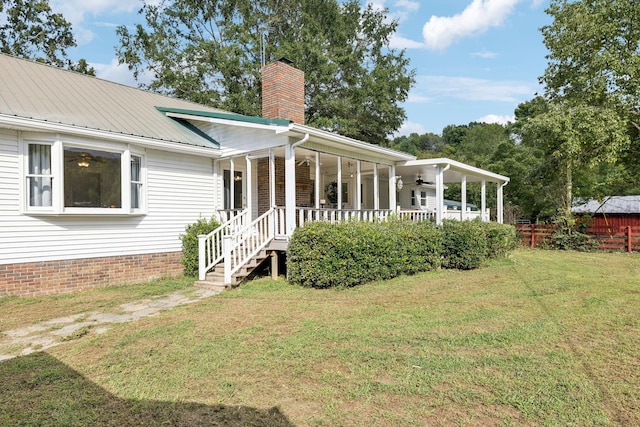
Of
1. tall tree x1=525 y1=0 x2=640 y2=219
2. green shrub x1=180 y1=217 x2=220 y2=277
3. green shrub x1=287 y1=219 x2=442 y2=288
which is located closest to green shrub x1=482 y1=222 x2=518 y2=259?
green shrub x1=287 y1=219 x2=442 y2=288

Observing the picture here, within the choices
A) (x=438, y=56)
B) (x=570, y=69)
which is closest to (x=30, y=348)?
(x=438, y=56)

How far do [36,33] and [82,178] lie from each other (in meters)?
20.6

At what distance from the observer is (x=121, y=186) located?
8.58 meters

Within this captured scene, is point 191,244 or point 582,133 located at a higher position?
point 582,133

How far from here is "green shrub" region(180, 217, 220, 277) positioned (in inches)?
381

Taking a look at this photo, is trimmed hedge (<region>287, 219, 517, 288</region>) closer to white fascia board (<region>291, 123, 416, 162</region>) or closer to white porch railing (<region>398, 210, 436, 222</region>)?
white porch railing (<region>398, 210, 436, 222</region>)

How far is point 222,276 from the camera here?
8.58 m

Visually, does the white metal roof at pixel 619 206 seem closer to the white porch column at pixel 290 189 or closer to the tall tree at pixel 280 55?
the tall tree at pixel 280 55

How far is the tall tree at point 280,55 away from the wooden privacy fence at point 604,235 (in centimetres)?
1149

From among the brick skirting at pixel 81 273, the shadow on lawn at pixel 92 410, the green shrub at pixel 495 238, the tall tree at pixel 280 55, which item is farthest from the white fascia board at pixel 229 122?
the tall tree at pixel 280 55

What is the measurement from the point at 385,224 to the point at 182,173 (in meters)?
5.42

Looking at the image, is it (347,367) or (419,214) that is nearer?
(347,367)

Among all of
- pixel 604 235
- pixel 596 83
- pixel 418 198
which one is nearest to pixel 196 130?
pixel 418 198

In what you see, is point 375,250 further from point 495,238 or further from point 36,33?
point 36,33
